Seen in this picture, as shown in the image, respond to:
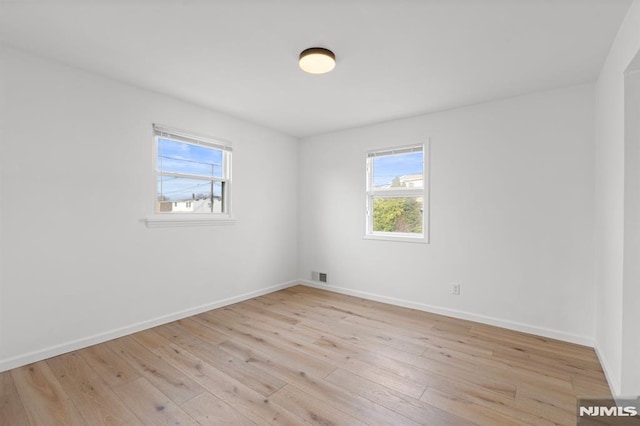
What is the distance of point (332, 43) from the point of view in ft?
7.06

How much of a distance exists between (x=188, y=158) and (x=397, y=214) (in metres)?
2.82

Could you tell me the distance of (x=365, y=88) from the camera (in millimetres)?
2930

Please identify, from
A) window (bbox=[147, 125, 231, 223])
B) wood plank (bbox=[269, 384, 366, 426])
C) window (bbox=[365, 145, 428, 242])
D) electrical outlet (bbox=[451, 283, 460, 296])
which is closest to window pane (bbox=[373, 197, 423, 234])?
window (bbox=[365, 145, 428, 242])

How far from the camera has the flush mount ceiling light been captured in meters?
2.20

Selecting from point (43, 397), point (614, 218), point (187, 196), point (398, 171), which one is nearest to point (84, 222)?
point (187, 196)

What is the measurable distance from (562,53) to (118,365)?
4.34 metres

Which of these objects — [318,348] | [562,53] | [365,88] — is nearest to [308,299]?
[318,348]

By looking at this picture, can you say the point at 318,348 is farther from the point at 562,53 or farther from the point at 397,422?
the point at 562,53

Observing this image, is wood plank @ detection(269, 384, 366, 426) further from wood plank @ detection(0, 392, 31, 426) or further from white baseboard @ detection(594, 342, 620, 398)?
white baseboard @ detection(594, 342, 620, 398)

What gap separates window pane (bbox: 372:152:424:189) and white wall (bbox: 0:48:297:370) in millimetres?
2207

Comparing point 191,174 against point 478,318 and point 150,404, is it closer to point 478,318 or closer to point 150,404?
point 150,404

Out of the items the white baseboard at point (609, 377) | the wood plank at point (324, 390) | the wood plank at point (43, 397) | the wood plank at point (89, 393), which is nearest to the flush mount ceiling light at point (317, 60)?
the wood plank at point (324, 390)

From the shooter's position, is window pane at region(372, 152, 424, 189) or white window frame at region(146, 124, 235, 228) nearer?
white window frame at region(146, 124, 235, 228)

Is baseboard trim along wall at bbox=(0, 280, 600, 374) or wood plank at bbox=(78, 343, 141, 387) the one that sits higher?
baseboard trim along wall at bbox=(0, 280, 600, 374)
